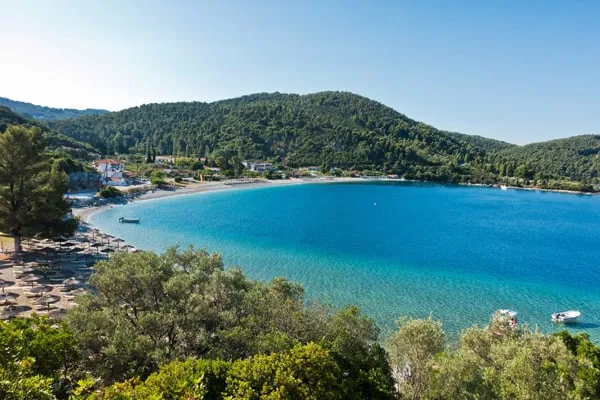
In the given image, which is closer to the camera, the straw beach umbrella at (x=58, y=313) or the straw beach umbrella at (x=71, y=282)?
the straw beach umbrella at (x=58, y=313)

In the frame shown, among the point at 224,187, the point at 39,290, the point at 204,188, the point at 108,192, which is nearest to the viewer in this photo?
the point at 39,290

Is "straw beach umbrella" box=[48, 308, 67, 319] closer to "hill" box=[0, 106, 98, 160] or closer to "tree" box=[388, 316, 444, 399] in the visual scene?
"tree" box=[388, 316, 444, 399]

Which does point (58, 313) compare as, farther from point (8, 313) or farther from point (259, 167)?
point (259, 167)

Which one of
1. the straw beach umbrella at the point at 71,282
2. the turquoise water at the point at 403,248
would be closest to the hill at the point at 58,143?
the turquoise water at the point at 403,248

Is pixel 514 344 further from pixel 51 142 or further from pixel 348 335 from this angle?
pixel 51 142

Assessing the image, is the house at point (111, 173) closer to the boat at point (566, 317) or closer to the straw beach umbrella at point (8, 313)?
the straw beach umbrella at point (8, 313)

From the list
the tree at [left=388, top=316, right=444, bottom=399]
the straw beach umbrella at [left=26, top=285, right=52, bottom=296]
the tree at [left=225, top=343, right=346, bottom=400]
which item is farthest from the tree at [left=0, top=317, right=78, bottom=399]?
the straw beach umbrella at [left=26, top=285, right=52, bottom=296]

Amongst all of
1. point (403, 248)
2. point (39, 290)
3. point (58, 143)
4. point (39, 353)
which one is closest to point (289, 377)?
point (39, 353)
